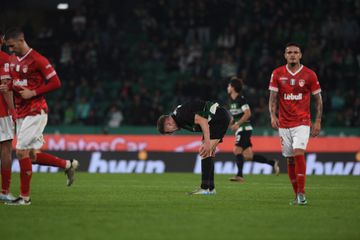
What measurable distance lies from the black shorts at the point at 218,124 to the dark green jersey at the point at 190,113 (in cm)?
32

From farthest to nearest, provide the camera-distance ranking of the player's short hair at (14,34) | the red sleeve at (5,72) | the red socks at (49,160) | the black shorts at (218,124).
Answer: the black shorts at (218,124)
the red socks at (49,160)
the red sleeve at (5,72)
the player's short hair at (14,34)

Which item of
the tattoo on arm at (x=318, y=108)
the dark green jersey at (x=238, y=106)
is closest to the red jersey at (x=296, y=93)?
the tattoo on arm at (x=318, y=108)

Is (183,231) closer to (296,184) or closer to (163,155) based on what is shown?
(296,184)

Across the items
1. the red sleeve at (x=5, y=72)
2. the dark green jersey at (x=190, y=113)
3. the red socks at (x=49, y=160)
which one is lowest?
the red socks at (x=49, y=160)

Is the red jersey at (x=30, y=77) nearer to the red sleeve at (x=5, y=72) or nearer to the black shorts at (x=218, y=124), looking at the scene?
the red sleeve at (x=5, y=72)

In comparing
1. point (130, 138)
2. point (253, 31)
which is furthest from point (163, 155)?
point (253, 31)

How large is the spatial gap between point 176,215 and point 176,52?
2160 cm

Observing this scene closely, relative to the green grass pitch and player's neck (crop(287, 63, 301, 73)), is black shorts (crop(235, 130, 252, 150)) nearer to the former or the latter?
the green grass pitch

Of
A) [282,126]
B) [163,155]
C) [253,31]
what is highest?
[253,31]

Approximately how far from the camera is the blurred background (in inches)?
1121

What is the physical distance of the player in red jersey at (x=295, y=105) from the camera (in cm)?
1213

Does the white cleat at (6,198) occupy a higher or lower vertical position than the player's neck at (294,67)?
lower

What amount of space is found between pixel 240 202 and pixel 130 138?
13753 mm

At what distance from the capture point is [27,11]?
3509 cm
